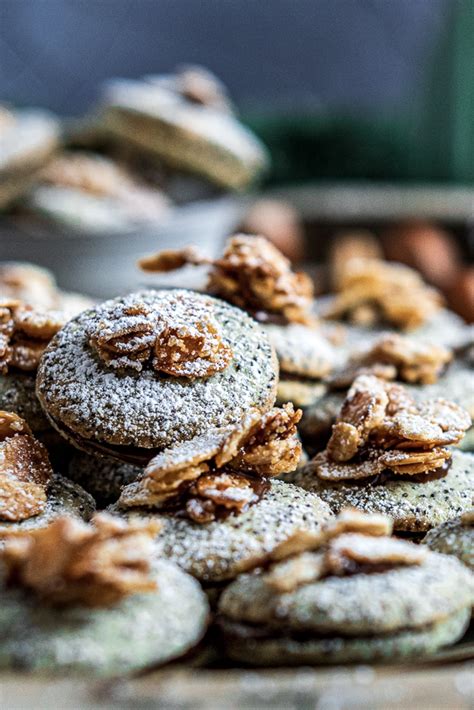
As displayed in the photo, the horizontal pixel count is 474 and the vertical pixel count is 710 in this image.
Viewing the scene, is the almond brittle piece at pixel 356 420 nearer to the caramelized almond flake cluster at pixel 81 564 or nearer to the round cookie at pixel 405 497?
the round cookie at pixel 405 497

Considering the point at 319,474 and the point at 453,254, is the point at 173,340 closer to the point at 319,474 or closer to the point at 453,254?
the point at 319,474

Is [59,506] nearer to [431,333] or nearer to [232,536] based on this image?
[232,536]

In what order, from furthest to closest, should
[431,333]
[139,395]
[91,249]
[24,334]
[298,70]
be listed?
[298,70] → [91,249] → [431,333] → [24,334] → [139,395]

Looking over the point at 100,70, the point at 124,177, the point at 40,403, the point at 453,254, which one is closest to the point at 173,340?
the point at 40,403

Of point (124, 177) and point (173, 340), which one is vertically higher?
point (173, 340)

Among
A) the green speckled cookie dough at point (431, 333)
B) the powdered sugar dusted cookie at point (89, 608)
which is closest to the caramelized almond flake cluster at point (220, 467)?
the powdered sugar dusted cookie at point (89, 608)

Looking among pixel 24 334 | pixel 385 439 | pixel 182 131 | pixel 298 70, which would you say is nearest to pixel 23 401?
pixel 24 334
